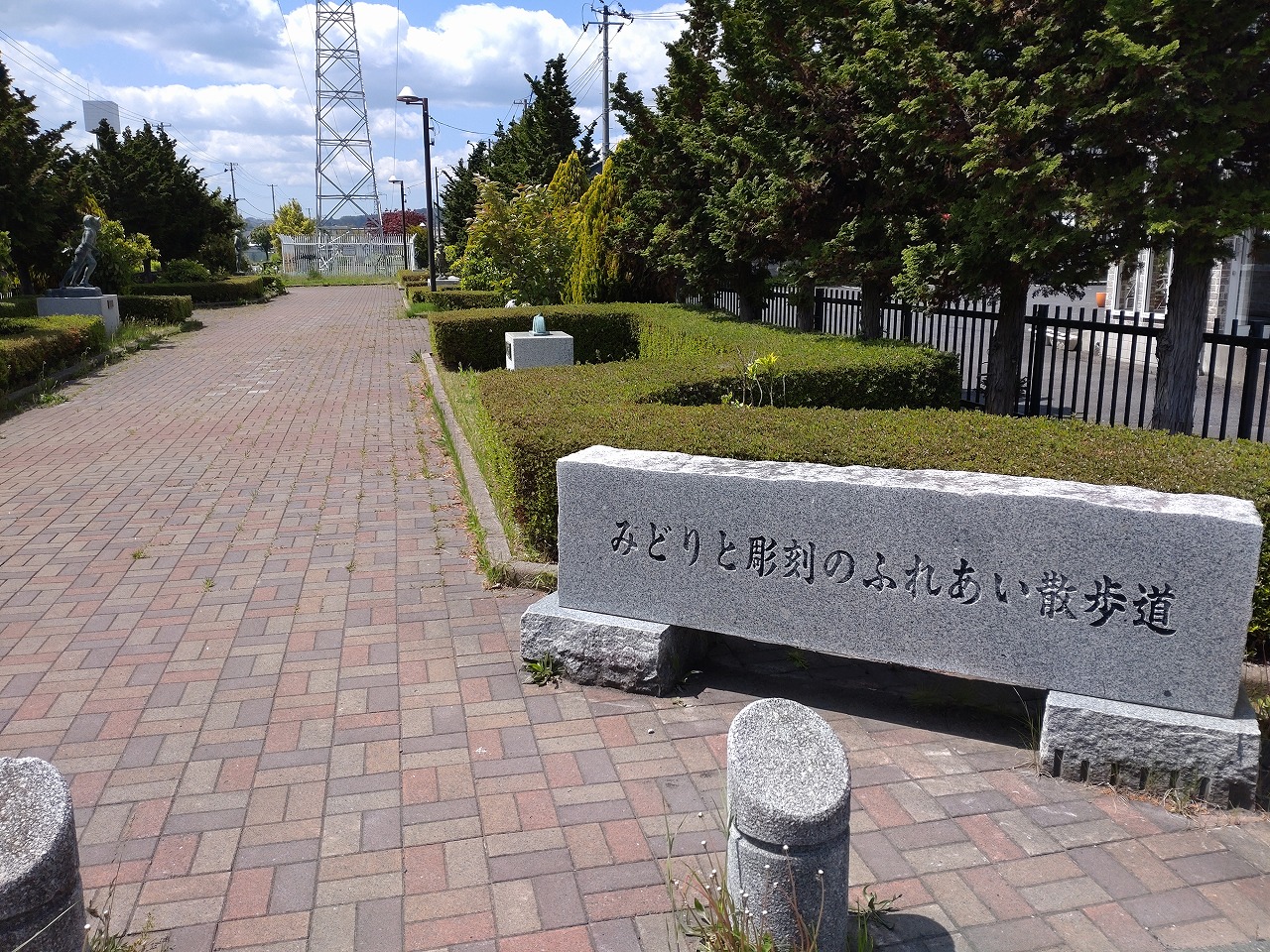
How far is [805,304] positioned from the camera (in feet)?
39.6

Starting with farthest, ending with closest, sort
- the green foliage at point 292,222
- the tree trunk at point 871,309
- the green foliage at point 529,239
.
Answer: the green foliage at point 292,222 < the green foliage at point 529,239 < the tree trunk at point 871,309

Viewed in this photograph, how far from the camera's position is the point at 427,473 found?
28.7 feet

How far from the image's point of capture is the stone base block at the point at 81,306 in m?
19.9

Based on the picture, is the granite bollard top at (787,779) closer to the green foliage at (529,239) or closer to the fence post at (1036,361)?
the fence post at (1036,361)

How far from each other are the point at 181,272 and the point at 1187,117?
112 feet

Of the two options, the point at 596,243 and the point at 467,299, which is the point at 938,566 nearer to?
the point at 596,243

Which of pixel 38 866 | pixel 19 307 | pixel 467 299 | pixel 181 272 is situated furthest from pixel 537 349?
pixel 181 272

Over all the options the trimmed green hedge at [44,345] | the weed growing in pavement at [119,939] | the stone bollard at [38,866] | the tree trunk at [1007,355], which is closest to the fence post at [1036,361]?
the tree trunk at [1007,355]

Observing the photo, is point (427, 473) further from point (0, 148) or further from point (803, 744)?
point (0, 148)

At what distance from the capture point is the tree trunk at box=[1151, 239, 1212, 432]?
22.4 feet

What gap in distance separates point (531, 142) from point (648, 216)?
1506 cm

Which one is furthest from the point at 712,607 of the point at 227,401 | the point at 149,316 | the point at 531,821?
the point at 149,316

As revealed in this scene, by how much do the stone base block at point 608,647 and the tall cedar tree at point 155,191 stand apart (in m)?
31.1

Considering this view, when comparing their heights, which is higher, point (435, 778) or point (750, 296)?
point (750, 296)
